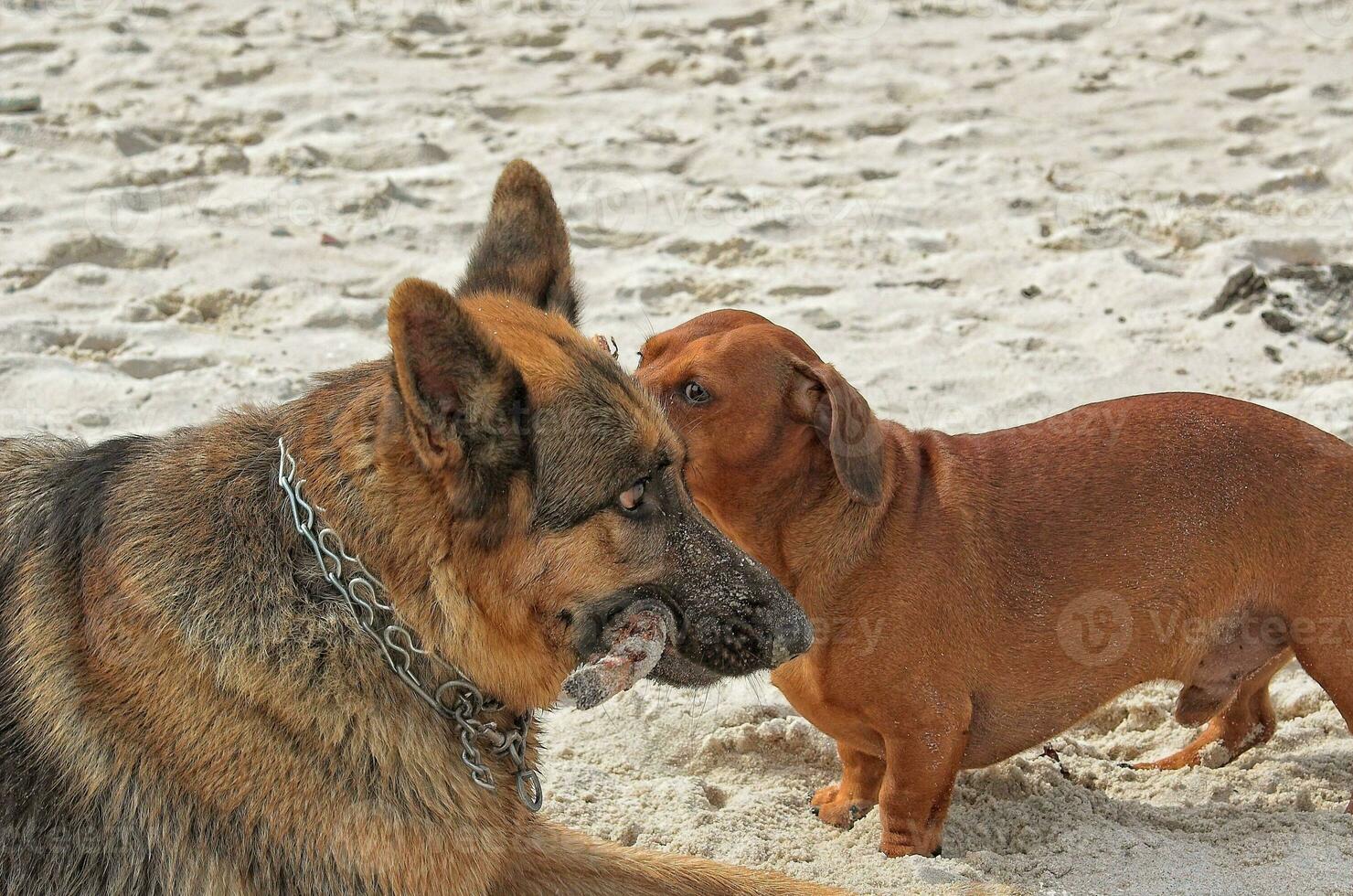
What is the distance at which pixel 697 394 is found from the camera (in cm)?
437

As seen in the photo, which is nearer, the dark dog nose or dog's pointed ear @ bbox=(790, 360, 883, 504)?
the dark dog nose

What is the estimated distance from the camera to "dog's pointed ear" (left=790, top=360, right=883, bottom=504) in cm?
427

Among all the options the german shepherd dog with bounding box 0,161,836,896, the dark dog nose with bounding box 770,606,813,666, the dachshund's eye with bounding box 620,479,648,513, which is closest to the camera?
the german shepherd dog with bounding box 0,161,836,896

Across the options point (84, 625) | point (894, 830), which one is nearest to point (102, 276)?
point (84, 625)

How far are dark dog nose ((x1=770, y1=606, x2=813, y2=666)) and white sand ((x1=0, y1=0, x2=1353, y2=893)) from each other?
2.94ft

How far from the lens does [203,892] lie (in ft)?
10.9

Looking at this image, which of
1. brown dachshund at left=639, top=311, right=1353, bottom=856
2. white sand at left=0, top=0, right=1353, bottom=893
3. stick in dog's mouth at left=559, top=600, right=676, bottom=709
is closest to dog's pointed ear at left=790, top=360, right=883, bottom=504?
brown dachshund at left=639, top=311, right=1353, bottom=856

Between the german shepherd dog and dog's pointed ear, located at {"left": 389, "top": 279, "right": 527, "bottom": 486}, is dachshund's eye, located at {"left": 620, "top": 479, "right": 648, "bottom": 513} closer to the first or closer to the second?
the german shepherd dog

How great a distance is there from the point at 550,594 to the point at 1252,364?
4.22 meters

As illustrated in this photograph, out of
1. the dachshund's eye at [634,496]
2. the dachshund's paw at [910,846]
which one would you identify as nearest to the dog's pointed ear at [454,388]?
the dachshund's eye at [634,496]

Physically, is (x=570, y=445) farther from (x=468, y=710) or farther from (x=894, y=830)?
(x=894, y=830)

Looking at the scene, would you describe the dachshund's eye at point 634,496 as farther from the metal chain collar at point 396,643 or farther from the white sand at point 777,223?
the white sand at point 777,223

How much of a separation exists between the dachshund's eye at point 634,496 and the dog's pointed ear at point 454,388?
0.28 meters

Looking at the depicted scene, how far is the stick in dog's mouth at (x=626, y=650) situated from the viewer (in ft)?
11.4
